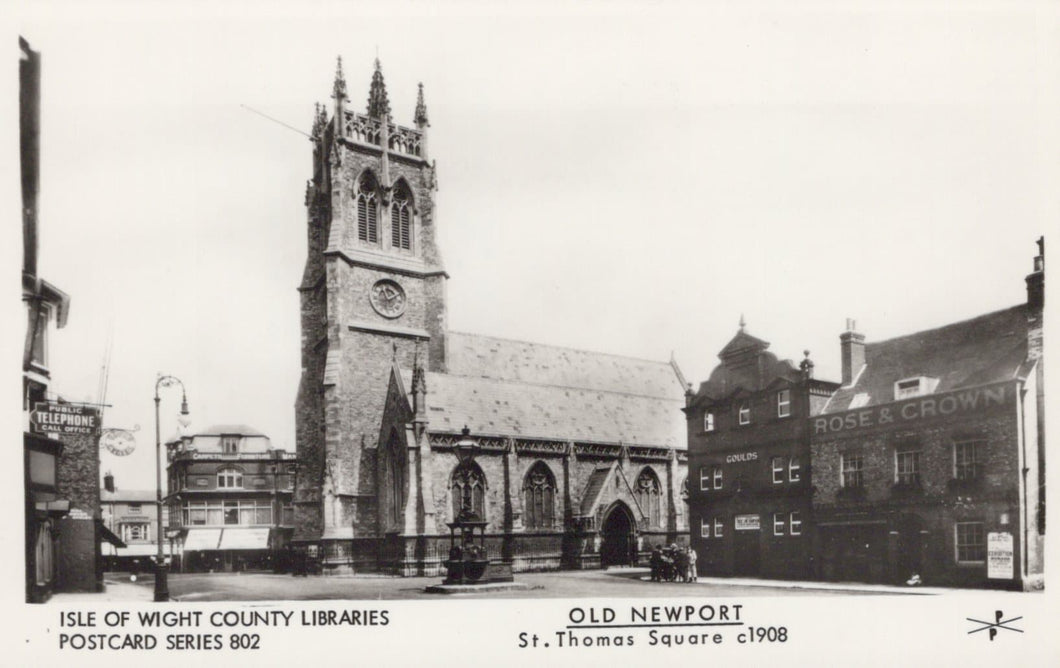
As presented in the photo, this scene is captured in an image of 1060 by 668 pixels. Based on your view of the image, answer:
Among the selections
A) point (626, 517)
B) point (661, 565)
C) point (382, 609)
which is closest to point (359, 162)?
point (626, 517)

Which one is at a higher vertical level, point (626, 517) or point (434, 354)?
point (434, 354)

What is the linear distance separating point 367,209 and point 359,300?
4.01 metres

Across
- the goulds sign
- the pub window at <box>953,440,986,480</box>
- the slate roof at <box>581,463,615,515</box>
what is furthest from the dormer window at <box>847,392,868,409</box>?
the slate roof at <box>581,463,615,515</box>

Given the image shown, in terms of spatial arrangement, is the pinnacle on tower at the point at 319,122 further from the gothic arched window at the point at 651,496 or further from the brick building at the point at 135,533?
the brick building at the point at 135,533

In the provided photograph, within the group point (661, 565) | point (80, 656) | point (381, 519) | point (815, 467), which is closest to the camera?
point (80, 656)

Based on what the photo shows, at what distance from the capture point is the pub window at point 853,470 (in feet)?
68.3

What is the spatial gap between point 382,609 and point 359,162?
2589 cm

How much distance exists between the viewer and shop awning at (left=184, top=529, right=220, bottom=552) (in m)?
38.3

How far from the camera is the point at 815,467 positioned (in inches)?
880

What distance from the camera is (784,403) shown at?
24062 mm

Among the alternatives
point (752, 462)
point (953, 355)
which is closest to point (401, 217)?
point (752, 462)

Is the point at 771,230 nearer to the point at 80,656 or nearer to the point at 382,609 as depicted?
the point at 382,609

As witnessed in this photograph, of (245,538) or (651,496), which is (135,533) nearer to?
(245,538)

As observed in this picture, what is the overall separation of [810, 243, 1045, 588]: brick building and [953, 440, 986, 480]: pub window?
0.03 meters
